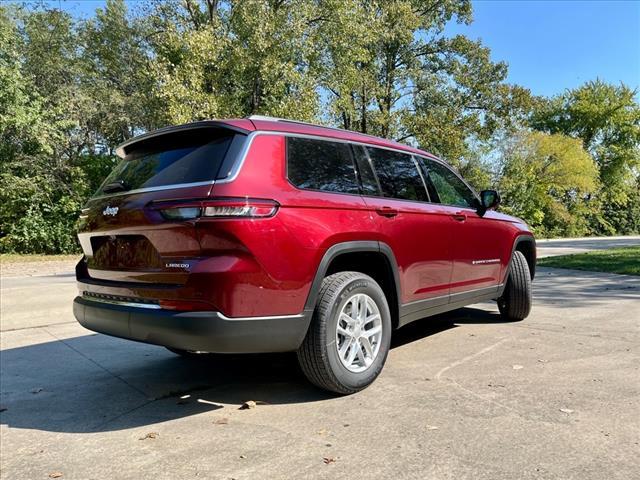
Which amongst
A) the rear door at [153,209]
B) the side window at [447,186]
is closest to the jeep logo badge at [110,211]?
the rear door at [153,209]

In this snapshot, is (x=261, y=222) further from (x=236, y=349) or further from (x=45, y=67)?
(x=45, y=67)

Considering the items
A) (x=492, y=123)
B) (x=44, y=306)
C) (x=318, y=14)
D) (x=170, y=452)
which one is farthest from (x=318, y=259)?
(x=492, y=123)

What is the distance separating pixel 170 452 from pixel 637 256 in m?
13.1

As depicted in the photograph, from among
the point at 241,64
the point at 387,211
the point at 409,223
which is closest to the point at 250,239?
the point at 387,211

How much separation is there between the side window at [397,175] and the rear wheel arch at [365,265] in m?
0.53

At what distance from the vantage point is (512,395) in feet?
11.2

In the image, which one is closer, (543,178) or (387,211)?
(387,211)

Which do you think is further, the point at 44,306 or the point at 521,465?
the point at 44,306

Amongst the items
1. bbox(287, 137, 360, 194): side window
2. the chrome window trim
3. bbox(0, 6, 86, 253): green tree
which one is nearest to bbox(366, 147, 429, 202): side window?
bbox(287, 137, 360, 194): side window

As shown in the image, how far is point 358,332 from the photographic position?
140 inches

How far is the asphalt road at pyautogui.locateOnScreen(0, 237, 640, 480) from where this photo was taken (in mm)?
2572

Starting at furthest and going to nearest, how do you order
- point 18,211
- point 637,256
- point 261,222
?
1. point 18,211
2. point 637,256
3. point 261,222

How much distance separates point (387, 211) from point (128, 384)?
251cm

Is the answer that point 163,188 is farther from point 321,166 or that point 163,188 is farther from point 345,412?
point 345,412
